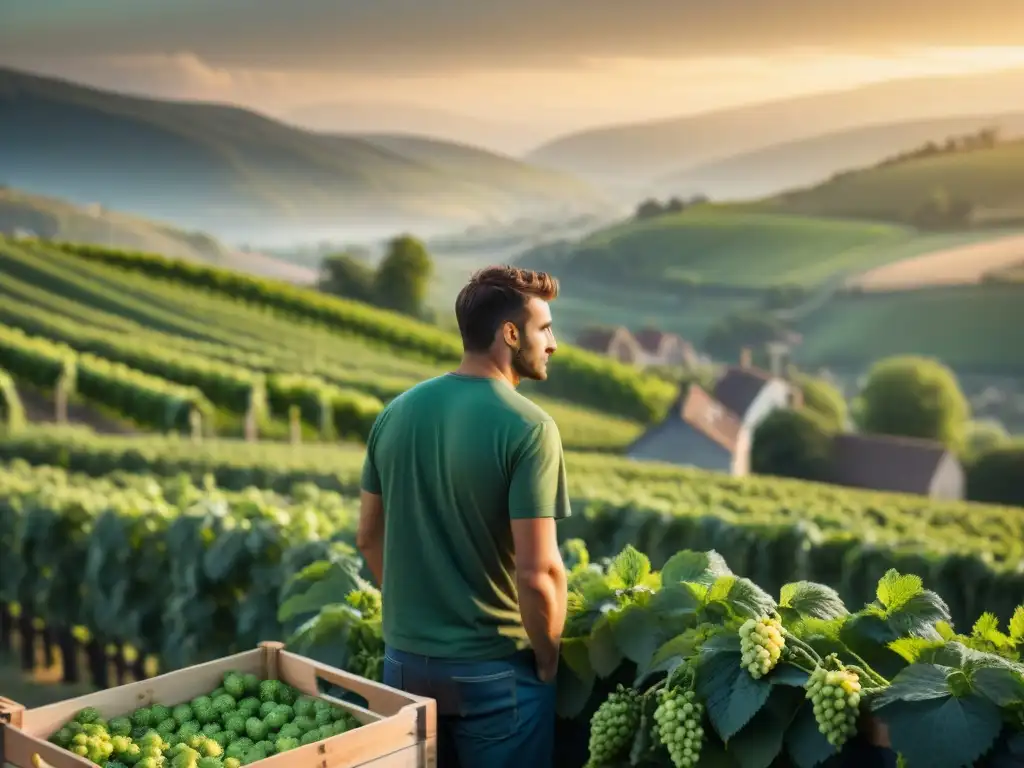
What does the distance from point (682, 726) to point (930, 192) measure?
11.4 metres

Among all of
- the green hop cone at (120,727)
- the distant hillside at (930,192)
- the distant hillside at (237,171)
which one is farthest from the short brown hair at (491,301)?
the distant hillside at (237,171)

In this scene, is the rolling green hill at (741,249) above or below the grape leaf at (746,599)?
above

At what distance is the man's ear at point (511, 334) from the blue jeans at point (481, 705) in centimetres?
58

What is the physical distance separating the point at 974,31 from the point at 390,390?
6.84m

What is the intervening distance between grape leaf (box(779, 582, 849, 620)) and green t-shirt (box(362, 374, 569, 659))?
47 centimetres

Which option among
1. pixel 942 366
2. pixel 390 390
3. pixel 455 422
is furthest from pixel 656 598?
pixel 390 390

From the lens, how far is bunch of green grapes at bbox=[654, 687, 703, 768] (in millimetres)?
2244

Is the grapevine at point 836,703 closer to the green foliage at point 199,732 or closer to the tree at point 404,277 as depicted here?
the green foliage at point 199,732

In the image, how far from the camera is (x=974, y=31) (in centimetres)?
1195

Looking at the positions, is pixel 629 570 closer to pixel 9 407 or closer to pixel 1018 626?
pixel 1018 626

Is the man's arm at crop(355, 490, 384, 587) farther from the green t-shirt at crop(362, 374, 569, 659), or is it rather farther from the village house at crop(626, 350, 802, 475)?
the village house at crop(626, 350, 802, 475)

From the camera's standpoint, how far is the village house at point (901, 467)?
1186 cm

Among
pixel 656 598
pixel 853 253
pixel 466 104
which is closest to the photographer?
pixel 656 598

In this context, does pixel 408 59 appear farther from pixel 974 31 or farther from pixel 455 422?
pixel 455 422
